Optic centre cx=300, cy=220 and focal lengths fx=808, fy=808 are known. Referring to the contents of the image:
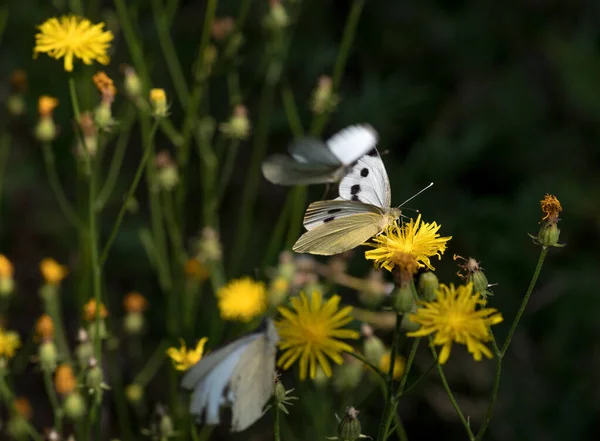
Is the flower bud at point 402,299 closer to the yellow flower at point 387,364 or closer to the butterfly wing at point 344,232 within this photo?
the butterfly wing at point 344,232

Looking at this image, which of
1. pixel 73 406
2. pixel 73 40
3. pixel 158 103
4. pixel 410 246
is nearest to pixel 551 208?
pixel 410 246

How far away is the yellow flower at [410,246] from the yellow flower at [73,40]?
0.64 metres

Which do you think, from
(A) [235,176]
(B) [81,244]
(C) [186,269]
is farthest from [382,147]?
(B) [81,244]

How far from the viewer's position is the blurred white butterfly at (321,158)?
1553 mm

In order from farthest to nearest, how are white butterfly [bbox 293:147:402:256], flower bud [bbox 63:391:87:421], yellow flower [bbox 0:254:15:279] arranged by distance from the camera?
yellow flower [bbox 0:254:15:279] → flower bud [bbox 63:391:87:421] → white butterfly [bbox 293:147:402:256]

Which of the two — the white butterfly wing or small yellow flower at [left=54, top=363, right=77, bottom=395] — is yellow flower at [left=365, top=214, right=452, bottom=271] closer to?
the white butterfly wing

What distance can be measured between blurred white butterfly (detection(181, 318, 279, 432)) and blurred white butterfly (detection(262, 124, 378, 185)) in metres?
0.48

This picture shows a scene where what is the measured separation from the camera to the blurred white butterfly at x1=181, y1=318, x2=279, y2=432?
1.14 meters

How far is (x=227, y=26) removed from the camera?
224 cm

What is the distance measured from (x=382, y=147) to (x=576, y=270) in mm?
758

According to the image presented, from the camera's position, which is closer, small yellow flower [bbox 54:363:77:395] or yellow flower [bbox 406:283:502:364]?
yellow flower [bbox 406:283:502:364]

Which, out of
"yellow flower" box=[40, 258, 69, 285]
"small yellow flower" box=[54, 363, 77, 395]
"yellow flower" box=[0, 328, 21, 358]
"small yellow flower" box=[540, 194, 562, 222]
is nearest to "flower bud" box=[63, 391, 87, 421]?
"small yellow flower" box=[54, 363, 77, 395]

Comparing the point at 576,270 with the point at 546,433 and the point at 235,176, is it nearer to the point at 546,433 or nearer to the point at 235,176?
the point at 546,433

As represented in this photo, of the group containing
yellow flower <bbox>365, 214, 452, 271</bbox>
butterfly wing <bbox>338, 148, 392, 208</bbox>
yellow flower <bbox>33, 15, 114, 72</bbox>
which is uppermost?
yellow flower <bbox>33, 15, 114, 72</bbox>
